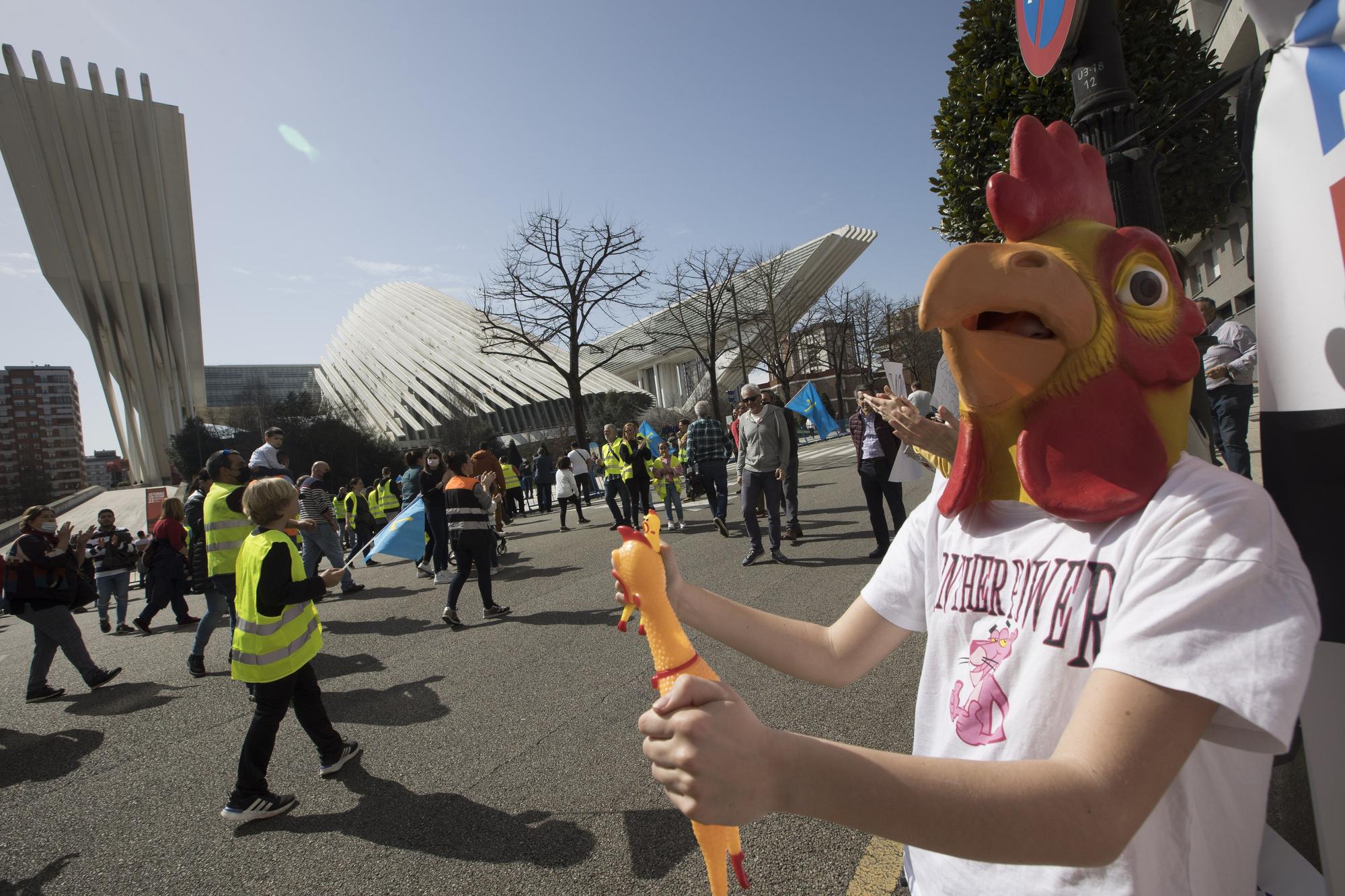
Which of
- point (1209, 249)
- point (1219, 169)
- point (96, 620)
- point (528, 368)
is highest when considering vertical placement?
point (528, 368)

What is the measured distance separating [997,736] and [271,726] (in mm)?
3276

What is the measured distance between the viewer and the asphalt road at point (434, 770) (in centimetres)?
247

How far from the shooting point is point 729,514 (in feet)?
34.4

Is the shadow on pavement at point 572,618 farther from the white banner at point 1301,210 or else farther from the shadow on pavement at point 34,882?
the white banner at point 1301,210

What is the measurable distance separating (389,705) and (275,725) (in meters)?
1.12

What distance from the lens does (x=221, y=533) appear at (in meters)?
5.24

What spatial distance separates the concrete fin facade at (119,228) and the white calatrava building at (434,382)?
9.72 metres

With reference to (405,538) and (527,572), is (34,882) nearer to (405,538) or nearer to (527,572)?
(405,538)

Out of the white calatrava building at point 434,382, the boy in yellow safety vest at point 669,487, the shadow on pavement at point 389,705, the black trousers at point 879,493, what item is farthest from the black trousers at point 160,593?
the white calatrava building at point 434,382

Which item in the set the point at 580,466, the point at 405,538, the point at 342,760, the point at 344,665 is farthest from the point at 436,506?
the point at 580,466

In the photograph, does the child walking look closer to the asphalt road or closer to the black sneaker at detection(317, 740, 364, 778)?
the asphalt road

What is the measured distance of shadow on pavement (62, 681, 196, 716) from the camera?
15.8ft

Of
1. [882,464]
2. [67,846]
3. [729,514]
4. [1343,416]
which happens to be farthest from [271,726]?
[729,514]

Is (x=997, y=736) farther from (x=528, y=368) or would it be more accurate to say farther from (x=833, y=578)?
(x=528, y=368)
